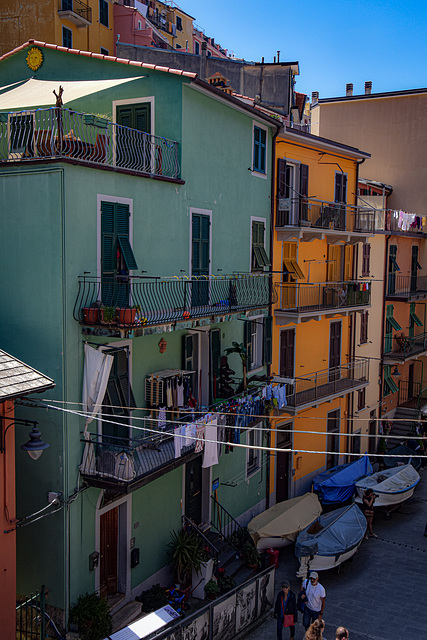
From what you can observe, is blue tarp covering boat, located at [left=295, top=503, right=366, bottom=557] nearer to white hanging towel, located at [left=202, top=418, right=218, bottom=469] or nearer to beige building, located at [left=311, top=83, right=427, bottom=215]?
white hanging towel, located at [left=202, top=418, right=218, bottom=469]

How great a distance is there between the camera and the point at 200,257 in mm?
17453

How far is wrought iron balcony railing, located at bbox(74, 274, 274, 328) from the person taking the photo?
12.9 meters

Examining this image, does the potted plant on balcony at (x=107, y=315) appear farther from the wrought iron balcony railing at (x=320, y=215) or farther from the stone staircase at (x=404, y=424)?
the stone staircase at (x=404, y=424)

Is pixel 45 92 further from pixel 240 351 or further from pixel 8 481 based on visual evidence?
pixel 8 481

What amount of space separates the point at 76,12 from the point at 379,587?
29431 millimetres

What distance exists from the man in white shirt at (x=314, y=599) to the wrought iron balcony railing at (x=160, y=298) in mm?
7110

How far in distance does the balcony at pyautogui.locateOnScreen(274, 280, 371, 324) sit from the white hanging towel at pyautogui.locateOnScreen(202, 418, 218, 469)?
7.47m

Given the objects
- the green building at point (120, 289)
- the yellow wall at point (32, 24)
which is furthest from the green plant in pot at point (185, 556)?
the yellow wall at point (32, 24)

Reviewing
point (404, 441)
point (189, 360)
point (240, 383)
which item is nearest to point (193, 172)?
point (189, 360)

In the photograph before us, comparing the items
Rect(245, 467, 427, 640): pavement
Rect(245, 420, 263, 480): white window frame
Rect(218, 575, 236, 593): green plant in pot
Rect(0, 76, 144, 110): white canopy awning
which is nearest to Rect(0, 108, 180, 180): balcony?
Rect(0, 76, 144, 110): white canopy awning

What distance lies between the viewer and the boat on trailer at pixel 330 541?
59.0 feet

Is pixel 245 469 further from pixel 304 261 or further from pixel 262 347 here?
pixel 304 261

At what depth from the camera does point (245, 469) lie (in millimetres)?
20797

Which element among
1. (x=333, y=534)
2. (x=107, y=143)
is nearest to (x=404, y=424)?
(x=333, y=534)
